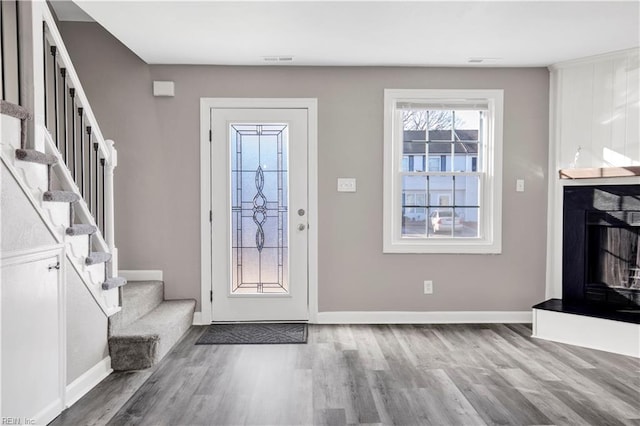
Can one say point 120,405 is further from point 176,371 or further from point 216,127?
point 216,127

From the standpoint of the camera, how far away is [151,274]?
400cm

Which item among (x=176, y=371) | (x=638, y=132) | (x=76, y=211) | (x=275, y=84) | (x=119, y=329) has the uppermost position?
(x=275, y=84)

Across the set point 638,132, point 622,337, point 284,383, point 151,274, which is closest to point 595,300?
point 622,337

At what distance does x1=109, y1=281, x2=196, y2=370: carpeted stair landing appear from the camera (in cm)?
296

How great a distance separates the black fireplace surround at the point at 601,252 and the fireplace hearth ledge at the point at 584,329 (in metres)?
0.03

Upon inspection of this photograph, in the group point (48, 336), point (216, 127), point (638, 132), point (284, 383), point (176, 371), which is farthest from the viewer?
point (216, 127)

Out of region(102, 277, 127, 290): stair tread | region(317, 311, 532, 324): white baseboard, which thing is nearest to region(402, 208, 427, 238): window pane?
region(317, 311, 532, 324): white baseboard

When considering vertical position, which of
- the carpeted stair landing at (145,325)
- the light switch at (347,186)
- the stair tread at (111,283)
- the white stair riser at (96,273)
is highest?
the light switch at (347,186)

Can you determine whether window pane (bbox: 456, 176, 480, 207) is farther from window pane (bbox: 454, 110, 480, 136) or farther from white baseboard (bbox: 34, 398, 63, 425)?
white baseboard (bbox: 34, 398, 63, 425)

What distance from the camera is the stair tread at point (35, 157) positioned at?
208cm

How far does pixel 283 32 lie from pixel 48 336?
2.41 meters

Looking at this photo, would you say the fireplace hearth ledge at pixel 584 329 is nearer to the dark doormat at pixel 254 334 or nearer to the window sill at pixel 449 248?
the window sill at pixel 449 248

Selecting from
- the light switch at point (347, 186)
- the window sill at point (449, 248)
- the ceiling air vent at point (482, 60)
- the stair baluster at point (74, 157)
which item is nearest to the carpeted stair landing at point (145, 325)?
the stair baluster at point (74, 157)

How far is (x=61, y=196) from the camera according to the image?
2354mm
